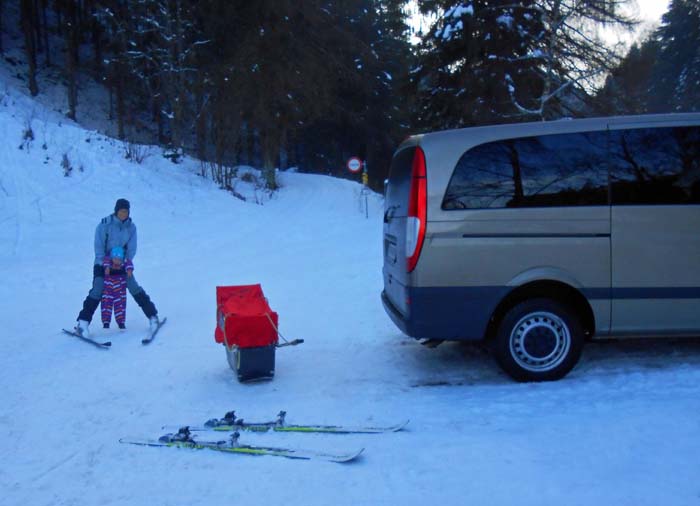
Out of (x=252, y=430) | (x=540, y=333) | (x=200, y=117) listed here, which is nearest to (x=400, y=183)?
(x=540, y=333)

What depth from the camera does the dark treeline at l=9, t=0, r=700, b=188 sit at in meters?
18.5

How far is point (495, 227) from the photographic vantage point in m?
5.10

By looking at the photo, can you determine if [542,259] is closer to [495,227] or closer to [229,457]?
[495,227]

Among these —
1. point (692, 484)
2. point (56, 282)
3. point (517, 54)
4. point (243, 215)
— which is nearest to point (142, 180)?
A: point (243, 215)

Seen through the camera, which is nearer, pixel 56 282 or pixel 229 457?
pixel 229 457

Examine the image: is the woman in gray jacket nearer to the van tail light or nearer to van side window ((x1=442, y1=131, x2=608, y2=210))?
the van tail light

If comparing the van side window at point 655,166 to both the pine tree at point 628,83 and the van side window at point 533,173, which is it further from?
the pine tree at point 628,83

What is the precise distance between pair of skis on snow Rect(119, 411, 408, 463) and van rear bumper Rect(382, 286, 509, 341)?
3.24 feet

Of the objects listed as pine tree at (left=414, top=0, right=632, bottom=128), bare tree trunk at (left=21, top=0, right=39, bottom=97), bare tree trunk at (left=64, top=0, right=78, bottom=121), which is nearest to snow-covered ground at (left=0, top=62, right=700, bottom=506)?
pine tree at (left=414, top=0, right=632, bottom=128)

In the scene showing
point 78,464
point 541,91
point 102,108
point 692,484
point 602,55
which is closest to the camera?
point 692,484

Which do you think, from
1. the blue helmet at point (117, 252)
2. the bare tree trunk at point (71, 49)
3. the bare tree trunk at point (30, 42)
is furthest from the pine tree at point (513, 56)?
the bare tree trunk at point (30, 42)

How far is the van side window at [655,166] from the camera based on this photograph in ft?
17.0

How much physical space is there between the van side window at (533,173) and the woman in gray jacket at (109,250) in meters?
4.64

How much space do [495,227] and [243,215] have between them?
1656 centimetres
